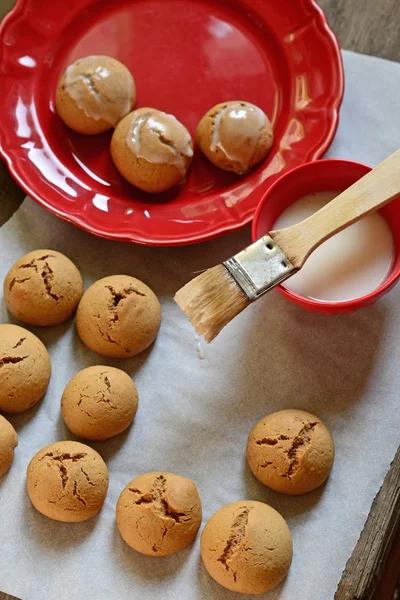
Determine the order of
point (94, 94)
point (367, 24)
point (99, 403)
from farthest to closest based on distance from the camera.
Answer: point (367, 24), point (94, 94), point (99, 403)

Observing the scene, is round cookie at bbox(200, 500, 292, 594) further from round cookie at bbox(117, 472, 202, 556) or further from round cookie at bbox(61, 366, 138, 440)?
round cookie at bbox(61, 366, 138, 440)

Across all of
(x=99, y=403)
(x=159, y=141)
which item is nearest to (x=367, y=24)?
(x=159, y=141)

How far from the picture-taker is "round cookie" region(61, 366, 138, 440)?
1300 millimetres

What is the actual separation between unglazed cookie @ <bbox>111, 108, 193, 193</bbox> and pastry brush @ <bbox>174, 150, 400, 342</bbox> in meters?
0.31

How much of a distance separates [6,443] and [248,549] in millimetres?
500

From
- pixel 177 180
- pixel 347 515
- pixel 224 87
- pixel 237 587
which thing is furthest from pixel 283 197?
pixel 237 587

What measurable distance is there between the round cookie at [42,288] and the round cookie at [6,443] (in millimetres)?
224

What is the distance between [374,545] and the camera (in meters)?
1.22

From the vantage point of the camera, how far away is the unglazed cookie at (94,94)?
1.43m

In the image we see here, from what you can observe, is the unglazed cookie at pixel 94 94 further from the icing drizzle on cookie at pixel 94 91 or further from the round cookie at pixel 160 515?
the round cookie at pixel 160 515

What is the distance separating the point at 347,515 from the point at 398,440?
178mm

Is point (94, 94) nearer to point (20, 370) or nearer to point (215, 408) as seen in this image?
point (20, 370)

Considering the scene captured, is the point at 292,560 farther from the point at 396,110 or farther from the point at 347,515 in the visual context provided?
the point at 396,110

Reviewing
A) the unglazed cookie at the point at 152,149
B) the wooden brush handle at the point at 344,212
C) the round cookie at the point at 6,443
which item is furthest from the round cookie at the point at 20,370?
the wooden brush handle at the point at 344,212
